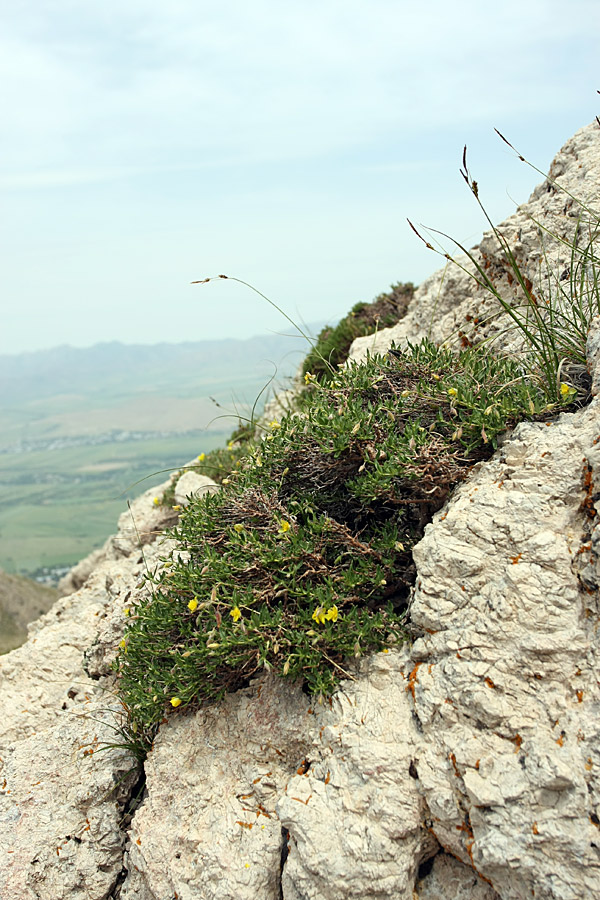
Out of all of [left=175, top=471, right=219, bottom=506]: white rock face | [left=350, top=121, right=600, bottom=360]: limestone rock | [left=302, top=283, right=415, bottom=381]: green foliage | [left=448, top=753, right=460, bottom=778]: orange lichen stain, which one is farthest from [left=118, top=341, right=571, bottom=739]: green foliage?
[left=302, top=283, right=415, bottom=381]: green foliage

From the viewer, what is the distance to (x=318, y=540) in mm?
4402

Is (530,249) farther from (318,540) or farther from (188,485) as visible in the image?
(188,485)

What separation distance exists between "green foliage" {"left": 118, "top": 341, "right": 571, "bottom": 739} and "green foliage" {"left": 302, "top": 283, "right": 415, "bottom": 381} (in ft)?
16.2

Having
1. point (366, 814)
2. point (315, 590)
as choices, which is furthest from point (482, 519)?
point (366, 814)

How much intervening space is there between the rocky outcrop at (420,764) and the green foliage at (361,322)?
5710 mm

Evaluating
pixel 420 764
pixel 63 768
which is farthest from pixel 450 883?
pixel 63 768

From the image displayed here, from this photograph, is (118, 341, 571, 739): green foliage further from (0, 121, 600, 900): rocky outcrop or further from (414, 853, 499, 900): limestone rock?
(414, 853, 499, 900): limestone rock

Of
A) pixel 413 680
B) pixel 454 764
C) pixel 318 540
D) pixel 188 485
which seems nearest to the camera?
pixel 454 764

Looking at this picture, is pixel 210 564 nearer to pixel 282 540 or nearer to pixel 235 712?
pixel 282 540

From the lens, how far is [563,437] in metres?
4.08

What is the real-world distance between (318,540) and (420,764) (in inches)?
59.6

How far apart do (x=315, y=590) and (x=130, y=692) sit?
1778 millimetres

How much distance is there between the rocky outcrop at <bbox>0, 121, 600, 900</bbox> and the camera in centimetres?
329

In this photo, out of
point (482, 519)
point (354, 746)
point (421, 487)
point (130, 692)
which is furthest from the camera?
point (130, 692)
